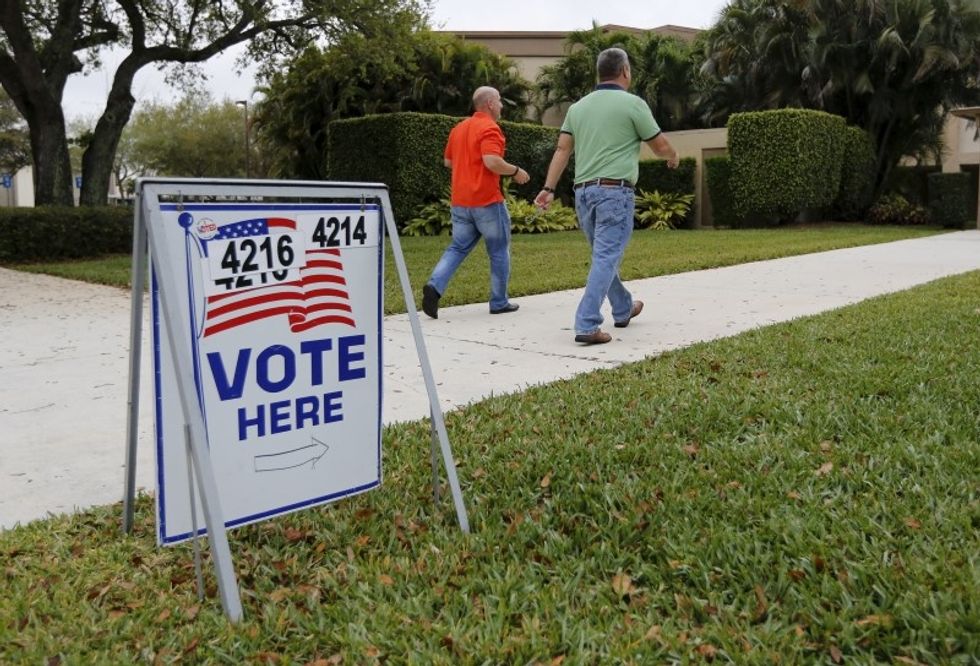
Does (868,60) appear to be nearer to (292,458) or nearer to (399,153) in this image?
(399,153)

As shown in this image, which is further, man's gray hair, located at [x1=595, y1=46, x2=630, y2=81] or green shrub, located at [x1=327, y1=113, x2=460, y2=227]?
green shrub, located at [x1=327, y1=113, x2=460, y2=227]

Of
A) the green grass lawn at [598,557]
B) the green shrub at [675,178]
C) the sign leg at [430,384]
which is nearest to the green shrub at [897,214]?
the green shrub at [675,178]

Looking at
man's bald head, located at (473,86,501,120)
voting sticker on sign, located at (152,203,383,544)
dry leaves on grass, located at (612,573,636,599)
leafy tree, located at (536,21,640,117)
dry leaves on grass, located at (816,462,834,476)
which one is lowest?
dry leaves on grass, located at (612,573,636,599)

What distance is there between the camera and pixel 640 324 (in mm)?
7020

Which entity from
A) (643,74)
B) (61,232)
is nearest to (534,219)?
(61,232)

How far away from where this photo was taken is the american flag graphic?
2.64 metres

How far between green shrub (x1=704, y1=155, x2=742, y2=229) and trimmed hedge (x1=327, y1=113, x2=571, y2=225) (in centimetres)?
613

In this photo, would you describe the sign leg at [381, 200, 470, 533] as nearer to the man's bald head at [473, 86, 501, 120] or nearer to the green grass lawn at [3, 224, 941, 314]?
the man's bald head at [473, 86, 501, 120]

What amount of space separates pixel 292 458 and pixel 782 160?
18.6 m

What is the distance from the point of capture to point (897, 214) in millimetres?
22172

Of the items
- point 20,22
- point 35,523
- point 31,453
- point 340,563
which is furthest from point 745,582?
point 20,22

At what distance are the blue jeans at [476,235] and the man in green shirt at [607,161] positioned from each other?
1.08 m

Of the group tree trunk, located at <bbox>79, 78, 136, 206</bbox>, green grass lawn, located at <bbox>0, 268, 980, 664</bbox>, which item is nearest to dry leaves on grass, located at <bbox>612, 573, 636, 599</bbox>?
green grass lawn, located at <bbox>0, 268, 980, 664</bbox>

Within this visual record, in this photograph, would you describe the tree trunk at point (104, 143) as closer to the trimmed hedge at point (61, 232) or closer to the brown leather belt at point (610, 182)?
the trimmed hedge at point (61, 232)
